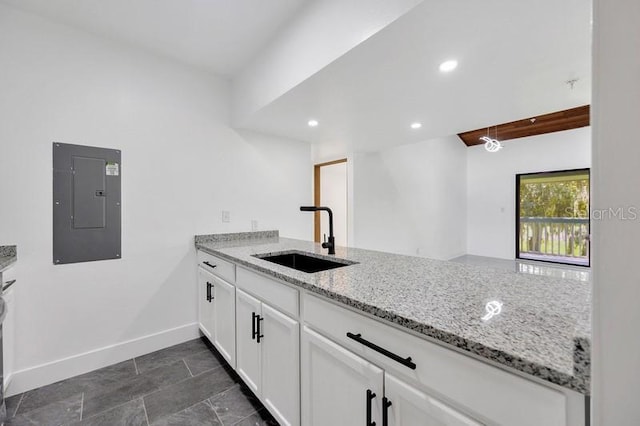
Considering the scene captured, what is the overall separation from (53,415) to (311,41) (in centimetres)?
277

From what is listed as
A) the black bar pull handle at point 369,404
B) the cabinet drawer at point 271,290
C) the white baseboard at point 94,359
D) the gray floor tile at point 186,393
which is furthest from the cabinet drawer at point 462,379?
the white baseboard at point 94,359

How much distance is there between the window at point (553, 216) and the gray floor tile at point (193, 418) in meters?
7.14

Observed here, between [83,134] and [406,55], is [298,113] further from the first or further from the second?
Result: [83,134]

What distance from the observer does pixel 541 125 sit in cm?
571

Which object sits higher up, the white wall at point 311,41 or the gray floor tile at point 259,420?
the white wall at point 311,41

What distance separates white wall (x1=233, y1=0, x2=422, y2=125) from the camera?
1.37 metres

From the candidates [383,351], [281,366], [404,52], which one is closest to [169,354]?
[281,366]

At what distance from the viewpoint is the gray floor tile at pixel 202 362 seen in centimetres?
210

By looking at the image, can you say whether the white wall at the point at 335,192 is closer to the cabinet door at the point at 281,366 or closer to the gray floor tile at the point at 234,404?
the gray floor tile at the point at 234,404

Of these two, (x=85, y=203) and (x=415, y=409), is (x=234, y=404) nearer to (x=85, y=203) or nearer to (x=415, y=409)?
(x=415, y=409)

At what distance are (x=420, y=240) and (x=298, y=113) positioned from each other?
13.7 ft
